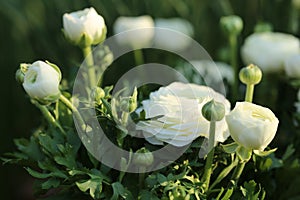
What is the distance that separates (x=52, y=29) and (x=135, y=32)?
23 centimetres

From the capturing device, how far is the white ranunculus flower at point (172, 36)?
688mm

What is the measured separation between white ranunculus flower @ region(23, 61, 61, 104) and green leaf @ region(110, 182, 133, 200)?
0.26 feet

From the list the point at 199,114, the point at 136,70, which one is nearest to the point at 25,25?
the point at 136,70

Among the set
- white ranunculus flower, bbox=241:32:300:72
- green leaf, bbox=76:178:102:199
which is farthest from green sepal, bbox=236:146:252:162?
white ranunculus flower, bbox=241:32:300:72

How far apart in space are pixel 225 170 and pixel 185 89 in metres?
0.07

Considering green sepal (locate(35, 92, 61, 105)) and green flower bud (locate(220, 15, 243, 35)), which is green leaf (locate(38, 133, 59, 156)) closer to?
green sepal (locate(35, 92, 61, 105))

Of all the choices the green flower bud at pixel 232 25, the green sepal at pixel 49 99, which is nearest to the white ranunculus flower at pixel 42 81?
the green sepal at pixel 49 99

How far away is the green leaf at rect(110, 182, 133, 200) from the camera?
421 mm

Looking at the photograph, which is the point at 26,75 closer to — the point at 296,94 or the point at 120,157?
the point at 120,157

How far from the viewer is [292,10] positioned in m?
0.73

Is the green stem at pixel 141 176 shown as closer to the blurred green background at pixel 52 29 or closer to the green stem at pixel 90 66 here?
the green stem at pixel 90 66

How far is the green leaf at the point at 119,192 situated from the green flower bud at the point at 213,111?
0.08 m

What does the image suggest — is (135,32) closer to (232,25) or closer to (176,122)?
(232,25)

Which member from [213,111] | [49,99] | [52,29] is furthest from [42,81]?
[52,29]
